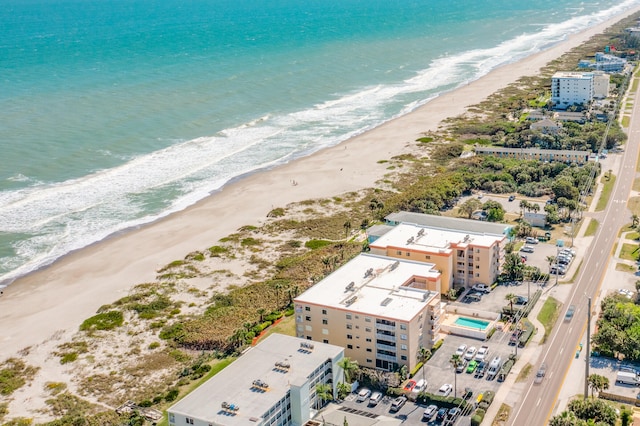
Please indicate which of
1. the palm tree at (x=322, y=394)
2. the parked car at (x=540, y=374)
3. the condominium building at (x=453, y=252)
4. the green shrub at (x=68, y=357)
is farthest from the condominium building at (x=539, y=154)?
the green shrub at (x=68, y=357)

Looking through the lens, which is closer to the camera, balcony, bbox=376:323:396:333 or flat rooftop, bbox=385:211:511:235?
balcony, bbox=376:323:396:333

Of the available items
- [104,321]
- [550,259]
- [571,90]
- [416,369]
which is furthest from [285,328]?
[571,90]

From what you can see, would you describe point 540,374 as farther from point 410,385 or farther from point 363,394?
point 363,394

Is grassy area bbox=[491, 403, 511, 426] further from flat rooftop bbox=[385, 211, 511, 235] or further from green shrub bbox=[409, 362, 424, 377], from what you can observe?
flat rooftop bbox=[385, 211, 511, 235]

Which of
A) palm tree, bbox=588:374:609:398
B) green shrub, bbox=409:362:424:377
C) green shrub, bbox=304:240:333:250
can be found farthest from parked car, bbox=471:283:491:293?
green shrub, bbox=304:240:333:250

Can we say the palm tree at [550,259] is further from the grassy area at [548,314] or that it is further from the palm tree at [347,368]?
the palm tree at [347,368]
